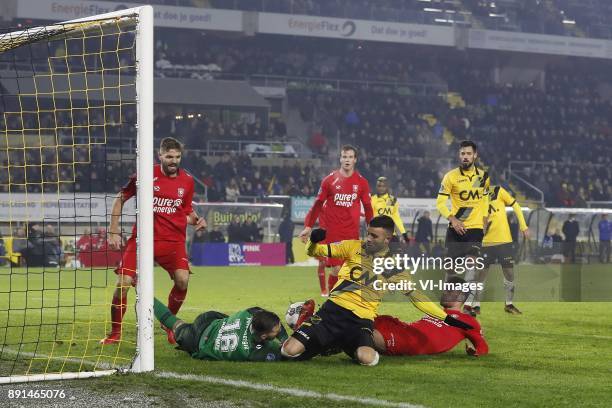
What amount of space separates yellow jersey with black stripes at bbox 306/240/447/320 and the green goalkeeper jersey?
665 millimetres

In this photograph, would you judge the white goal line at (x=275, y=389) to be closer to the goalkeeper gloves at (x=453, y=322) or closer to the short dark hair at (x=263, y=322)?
the short dark hair at (x=263, y=322)

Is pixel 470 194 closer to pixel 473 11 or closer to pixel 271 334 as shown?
pixel 271 334

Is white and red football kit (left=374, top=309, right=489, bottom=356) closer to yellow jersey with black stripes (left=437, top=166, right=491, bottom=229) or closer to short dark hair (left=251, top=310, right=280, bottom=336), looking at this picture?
short dark hair (left=251, top=310, right=280, bottom=336)

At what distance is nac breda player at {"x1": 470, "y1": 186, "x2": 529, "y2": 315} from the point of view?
13.8 metres

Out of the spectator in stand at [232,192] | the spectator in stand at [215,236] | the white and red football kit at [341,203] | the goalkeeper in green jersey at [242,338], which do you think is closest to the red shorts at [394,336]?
the goalkeeper in green jersey at [242,338]

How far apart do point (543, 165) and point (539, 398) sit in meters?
40.8

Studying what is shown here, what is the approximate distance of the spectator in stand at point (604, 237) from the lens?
29938 mm

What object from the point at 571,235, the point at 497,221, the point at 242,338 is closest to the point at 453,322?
the point at 242,338

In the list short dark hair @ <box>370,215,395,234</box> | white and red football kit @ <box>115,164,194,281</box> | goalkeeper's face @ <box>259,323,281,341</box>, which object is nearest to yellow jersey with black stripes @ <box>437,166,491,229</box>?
white and red football kit @ <box>115,164,194,281</box>

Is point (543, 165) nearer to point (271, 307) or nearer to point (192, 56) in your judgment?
point (192, 56)

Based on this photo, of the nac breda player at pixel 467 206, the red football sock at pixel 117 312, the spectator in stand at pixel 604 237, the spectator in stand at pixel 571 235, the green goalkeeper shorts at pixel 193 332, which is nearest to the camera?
the green goalkeeper shorts at pixel 193 332

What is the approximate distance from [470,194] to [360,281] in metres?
4.61

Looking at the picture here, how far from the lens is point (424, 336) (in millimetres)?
8930

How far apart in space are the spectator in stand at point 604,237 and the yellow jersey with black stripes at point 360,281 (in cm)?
2270
